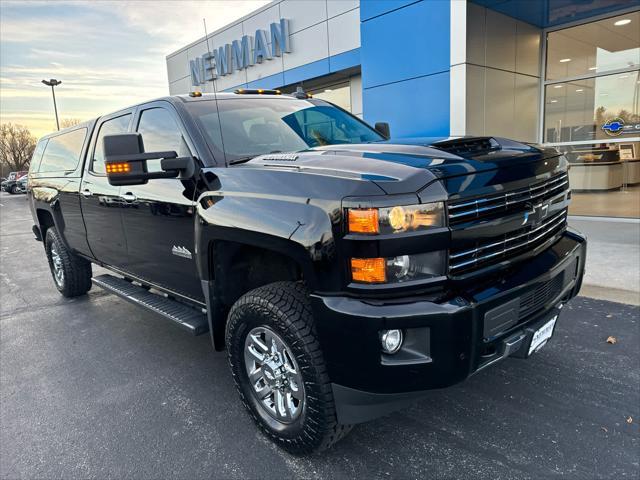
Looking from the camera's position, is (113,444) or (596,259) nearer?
(113,444)

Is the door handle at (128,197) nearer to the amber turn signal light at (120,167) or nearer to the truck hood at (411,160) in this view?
the amber turn signal light at (120,167)

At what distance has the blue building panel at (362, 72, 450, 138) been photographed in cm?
869

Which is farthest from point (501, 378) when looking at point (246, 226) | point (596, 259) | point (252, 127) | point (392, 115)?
point (392, 115)

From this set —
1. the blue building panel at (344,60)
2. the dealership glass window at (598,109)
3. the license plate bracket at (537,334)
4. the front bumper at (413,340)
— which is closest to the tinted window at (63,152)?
the front bumper at (413,340)

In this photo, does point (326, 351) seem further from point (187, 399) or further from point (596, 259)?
point (596, 259)

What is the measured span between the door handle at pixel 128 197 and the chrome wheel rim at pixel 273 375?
1720mm

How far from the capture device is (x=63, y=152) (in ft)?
17.6

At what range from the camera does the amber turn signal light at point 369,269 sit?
6.44 ft

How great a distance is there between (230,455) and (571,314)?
11.2 feet

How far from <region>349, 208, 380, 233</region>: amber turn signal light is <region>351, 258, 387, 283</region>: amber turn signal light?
127mm

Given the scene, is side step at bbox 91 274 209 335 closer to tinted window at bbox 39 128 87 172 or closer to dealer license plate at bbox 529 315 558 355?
tinted window at bbox 39 128 87 172

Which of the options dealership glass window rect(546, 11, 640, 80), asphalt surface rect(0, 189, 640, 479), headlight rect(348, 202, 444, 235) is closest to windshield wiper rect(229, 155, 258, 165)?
headlight rect(348, 202, 444, 235)

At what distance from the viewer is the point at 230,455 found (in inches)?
102

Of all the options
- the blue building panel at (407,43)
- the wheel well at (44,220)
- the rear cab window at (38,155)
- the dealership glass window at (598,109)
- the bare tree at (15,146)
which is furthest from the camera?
the bare tree at (15,146)
